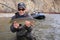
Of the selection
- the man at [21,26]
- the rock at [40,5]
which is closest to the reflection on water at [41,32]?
the man at [21,26]

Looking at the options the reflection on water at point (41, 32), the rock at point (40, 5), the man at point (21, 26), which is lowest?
the rock at point (40, 5)

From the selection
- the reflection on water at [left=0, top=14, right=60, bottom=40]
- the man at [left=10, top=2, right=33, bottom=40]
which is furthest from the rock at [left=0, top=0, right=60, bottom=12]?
the man at [left=10, top=2, right=33, bottom=40]

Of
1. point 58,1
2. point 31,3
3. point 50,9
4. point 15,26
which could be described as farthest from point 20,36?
point 58,1

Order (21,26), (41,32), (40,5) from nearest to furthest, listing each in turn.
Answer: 1. (21,26)
2. (41,32)
3. (40,5)

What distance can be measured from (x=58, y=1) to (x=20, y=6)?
51597 millimetres

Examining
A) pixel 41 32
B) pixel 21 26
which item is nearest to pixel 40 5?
pixel 41 32

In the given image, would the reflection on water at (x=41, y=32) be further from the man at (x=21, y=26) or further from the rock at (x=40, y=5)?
the rock at (x=40, y=5)

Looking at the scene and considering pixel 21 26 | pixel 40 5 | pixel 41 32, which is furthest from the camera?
pixel 40 5

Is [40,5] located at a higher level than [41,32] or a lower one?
Answer: lower

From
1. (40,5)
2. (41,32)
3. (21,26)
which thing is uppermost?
(21,26)

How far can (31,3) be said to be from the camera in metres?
46.9

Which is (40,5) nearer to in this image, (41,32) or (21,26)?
(41,32)

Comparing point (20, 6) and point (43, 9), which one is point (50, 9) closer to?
point (43, 9)

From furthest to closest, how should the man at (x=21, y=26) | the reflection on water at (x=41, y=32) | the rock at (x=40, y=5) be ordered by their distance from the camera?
1. the rock at (x=40, y=5)
2. the reflection on water at (x=41, y=32)
3. the man at (x=21, y=26)
